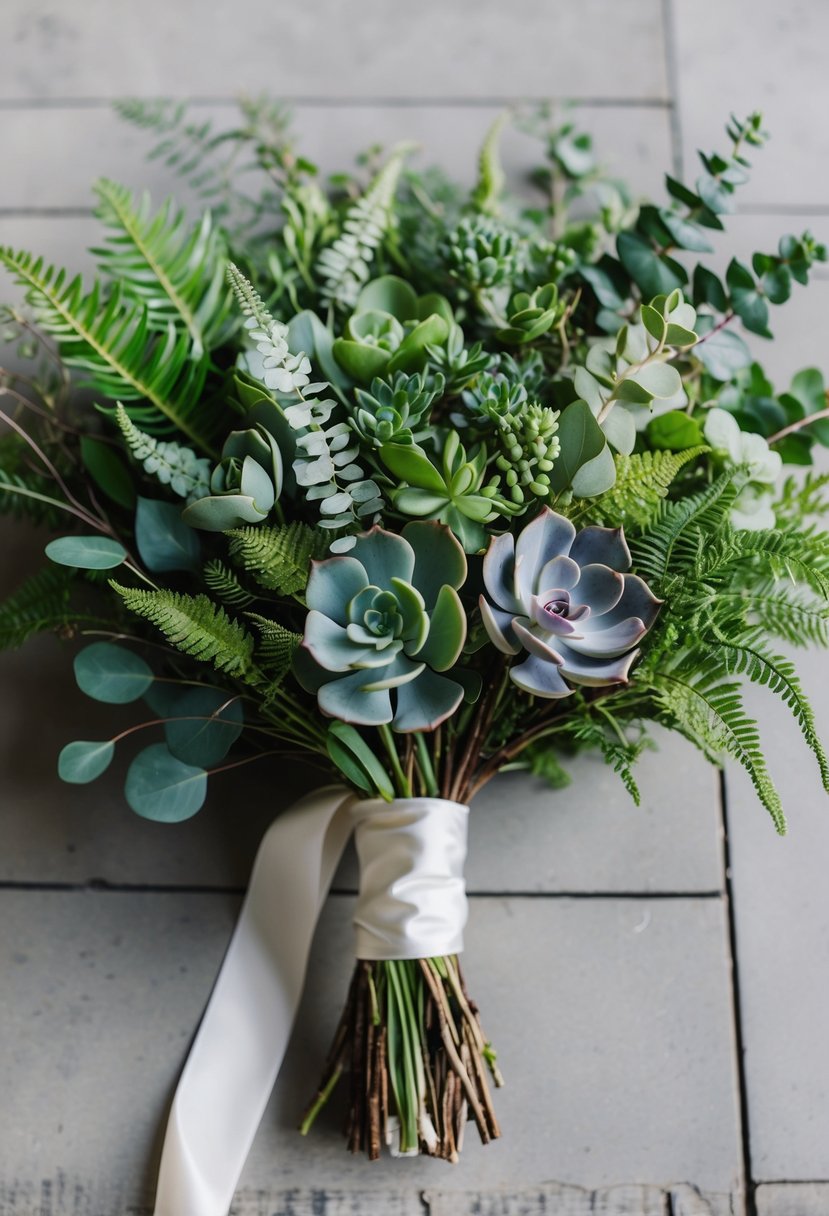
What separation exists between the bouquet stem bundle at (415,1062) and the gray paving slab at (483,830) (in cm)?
14

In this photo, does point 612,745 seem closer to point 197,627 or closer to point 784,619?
point 784,619

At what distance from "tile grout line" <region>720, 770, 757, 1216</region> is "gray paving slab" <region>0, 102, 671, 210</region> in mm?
751

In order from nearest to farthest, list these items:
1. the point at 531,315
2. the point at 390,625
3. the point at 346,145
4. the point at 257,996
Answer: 1. the point at 390,625
2. the point at 531,315
3. the point at 257,996
4. the point at 346,145

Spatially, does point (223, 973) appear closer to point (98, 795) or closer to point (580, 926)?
point (98, 795)

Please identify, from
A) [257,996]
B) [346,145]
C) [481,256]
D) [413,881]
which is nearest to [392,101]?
[346,145]

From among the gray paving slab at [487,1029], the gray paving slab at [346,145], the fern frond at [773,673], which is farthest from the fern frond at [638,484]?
the gray paving slab at [346,145]

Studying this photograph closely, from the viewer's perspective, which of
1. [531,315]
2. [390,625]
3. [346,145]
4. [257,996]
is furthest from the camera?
[346,145]

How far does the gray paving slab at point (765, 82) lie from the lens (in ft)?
4.01

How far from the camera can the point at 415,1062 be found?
898mm

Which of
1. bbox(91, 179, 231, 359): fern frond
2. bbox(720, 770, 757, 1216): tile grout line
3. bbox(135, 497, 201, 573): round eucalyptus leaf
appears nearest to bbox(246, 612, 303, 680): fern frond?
bbox(135, 497, 201, 573): round eucalyptus leaf

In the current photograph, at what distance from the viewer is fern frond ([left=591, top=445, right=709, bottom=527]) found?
82cm

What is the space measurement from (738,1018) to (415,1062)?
0.35m

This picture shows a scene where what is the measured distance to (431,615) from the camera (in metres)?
0.77

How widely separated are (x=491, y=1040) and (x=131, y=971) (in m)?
0.37
